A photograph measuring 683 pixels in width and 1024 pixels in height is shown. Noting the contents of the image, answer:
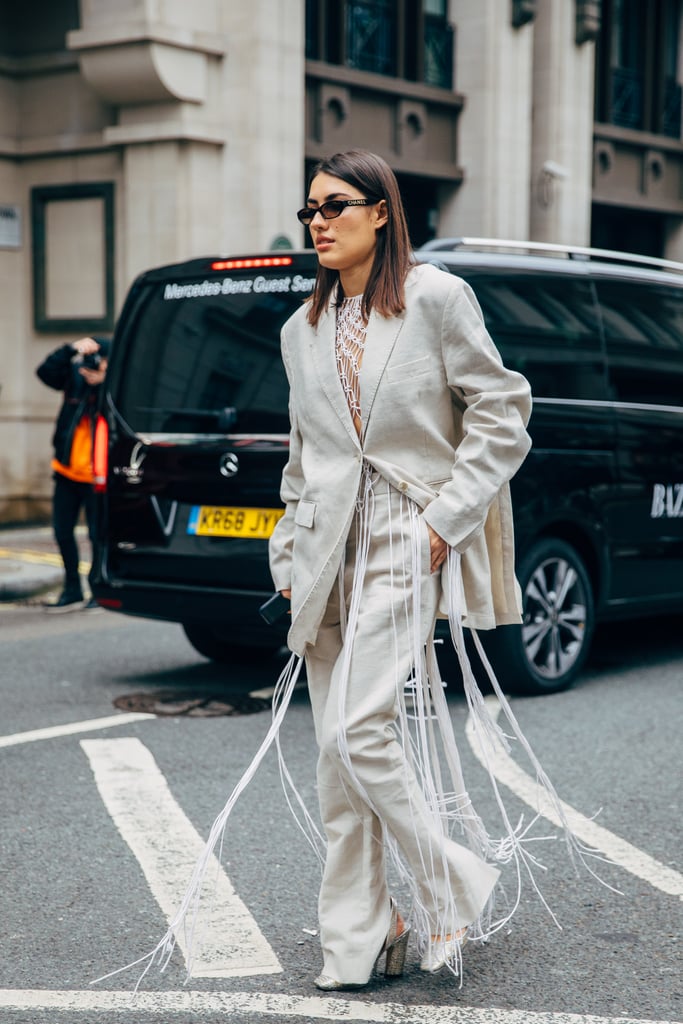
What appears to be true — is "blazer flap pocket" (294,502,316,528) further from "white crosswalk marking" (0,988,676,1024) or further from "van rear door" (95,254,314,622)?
"van rear door" (95,254,314,622)

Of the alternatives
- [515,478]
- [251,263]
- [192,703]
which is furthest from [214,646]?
[251,263]

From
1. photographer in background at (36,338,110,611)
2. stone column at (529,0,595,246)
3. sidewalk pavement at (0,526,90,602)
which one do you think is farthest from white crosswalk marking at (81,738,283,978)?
stone column at (529,0,595,246)

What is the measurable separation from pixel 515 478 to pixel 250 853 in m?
2.63

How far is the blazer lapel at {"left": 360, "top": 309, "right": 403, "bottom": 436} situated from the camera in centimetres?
356

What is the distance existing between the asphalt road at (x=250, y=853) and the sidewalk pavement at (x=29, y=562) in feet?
9.09

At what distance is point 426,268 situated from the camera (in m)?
3.64

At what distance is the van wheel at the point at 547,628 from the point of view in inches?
Answer: 273

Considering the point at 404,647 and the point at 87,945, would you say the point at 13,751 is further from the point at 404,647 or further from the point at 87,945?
the point at 404,647

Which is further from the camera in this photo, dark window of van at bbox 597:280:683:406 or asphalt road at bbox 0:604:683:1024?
dark window of van at bbox 597:280:683:406

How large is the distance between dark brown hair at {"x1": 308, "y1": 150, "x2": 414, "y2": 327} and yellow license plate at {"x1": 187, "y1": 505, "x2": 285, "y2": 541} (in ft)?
9.83

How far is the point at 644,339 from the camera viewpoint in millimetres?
7570

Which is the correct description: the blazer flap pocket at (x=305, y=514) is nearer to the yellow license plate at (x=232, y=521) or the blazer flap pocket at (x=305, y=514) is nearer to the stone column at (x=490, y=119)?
the yellow license plate at (x=232, y=521)

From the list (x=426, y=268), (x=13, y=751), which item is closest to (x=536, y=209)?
(x=13, y=751)

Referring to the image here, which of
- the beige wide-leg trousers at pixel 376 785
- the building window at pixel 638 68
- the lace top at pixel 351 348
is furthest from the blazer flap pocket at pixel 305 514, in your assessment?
the building window at pixel 638 68
